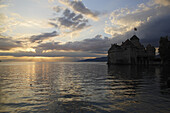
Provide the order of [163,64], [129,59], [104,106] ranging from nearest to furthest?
[104,106]
[163,64]
[129,59]

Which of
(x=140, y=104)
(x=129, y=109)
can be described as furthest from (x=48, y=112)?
(x=140, y=104)

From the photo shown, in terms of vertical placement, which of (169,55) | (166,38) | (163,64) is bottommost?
(163,64)

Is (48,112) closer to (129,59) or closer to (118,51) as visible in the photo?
(129,59)

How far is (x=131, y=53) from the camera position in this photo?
111 meters

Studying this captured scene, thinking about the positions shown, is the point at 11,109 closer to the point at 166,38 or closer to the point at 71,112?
the point at 71,112

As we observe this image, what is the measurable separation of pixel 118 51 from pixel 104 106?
116131 mm

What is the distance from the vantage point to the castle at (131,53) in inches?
4357

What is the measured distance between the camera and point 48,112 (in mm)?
9828

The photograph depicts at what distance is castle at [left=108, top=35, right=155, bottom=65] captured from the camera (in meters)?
111

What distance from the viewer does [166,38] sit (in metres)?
83.1

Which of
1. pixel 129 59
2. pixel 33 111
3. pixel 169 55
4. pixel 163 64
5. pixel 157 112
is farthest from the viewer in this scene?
pixel 129 59

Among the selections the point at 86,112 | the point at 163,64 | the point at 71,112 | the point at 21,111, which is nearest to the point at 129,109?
the point at 86,112

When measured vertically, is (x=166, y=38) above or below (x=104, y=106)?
above

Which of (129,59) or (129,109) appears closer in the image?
(129,109)
